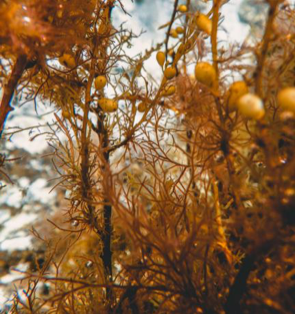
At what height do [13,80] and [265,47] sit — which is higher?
[13,80]

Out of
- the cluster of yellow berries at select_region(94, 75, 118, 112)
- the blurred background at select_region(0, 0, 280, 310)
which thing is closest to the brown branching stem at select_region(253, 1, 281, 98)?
the cluster of yellow berries at select_region(94, 75, 118, 112)

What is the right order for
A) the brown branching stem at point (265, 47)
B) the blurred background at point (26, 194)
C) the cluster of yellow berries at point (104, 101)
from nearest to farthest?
the brown branching stem at point (265, 47) → the cluster of yellow berries at point (104, 101) → the blurred background at point (26, 194)

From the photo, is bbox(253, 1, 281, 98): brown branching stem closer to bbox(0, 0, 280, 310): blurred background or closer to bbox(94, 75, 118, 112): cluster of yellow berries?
bbox(94, 75, 118, 112): cluster of yellow berries

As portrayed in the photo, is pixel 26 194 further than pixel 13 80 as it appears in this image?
Yes

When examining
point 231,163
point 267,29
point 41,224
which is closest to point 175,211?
point 231,163

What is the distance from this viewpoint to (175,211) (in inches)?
15.9

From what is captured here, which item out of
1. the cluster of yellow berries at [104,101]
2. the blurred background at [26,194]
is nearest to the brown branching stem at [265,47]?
the cluster of yellow berries at [104,101]

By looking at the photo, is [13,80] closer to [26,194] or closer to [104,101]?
[104,101]

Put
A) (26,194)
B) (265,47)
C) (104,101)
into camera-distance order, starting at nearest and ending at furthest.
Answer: (265,47), (104,101), (26,194)

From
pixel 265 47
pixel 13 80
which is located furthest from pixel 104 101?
pixel 265 47

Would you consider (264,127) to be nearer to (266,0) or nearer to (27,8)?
(266,0)

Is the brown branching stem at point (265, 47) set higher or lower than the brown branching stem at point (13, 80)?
lower

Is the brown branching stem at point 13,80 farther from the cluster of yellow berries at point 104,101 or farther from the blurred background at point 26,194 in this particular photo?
the blurred background at point 26,194

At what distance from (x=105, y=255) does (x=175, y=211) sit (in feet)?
0.49
